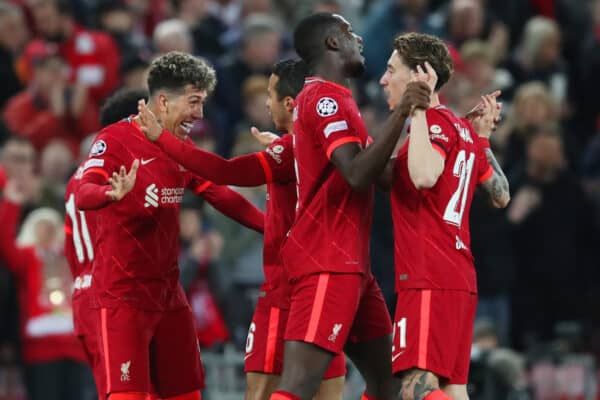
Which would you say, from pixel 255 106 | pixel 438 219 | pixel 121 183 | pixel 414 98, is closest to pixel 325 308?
pixel 438 219

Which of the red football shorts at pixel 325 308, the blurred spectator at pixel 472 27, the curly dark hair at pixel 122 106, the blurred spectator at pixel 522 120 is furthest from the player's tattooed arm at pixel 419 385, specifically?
the blurred spectator at pixel 472 27

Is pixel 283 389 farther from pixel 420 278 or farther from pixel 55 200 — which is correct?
pixel 55 200

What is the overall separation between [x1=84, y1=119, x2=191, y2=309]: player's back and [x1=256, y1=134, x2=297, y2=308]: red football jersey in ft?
1.89

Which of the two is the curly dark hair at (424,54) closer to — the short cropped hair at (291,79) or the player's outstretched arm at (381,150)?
the player's outstretched arm at (381,150)

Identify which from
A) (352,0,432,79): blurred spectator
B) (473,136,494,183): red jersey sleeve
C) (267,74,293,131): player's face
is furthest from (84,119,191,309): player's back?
(352,0,432,79): blurred spectator

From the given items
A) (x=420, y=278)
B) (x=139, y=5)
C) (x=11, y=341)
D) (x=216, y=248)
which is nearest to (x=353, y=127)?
(x=420, y=278)

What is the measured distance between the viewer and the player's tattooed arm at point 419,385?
799 centimetres

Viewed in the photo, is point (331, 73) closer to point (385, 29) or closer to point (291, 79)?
point (291, 79)

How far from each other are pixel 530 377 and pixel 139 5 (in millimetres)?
6187

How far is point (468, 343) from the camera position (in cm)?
830

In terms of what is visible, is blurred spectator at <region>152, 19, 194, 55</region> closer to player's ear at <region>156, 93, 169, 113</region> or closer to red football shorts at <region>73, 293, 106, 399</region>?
red football shorts at <region>73, 293, 106, 399</region>

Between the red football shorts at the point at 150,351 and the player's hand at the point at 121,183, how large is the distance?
833 millimetres

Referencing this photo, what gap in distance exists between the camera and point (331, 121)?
816 cm

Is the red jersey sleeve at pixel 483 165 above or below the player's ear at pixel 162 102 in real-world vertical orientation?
below
